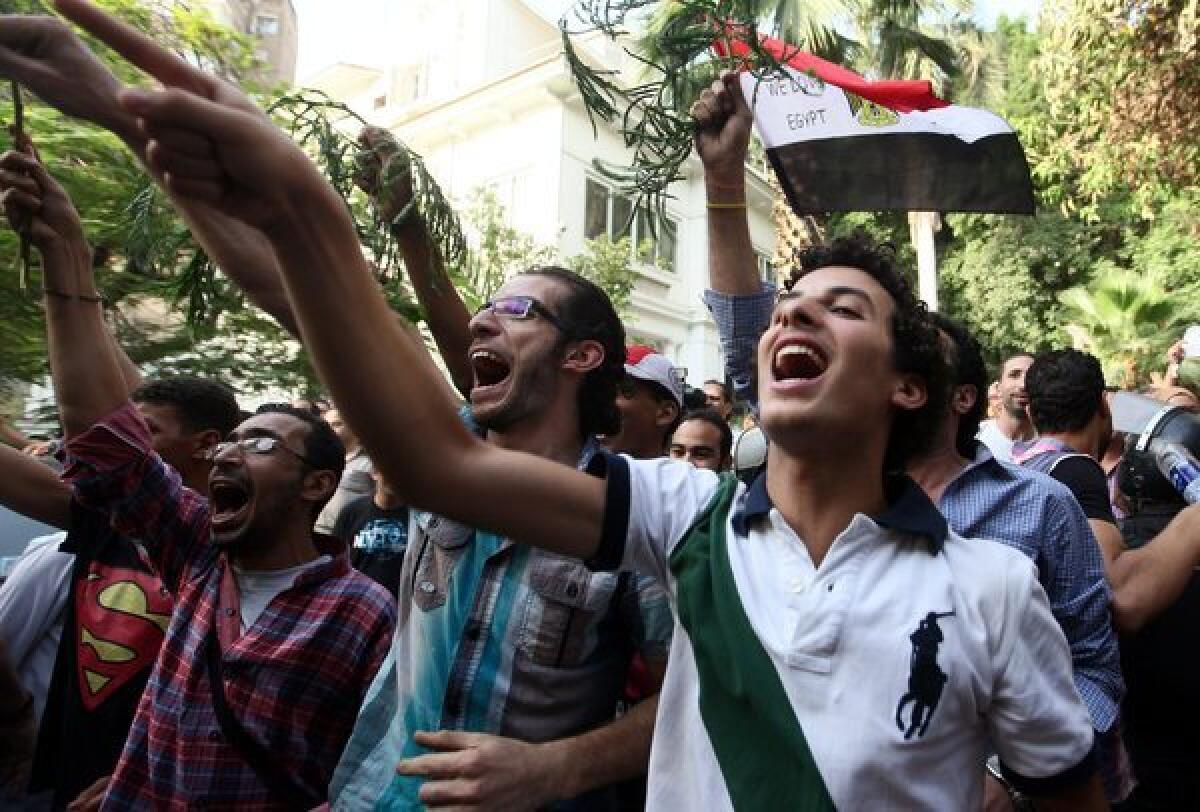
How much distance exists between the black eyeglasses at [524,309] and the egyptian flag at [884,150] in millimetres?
1263

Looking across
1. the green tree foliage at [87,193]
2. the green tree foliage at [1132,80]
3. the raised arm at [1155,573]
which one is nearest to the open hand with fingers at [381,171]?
the raised arm at [1155,573]

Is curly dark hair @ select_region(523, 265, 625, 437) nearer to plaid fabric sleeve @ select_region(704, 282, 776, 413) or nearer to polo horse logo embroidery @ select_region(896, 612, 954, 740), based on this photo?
plaid fabric sleeve @ select_region(704, 282, 776, 413)

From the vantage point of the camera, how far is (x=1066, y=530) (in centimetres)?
225

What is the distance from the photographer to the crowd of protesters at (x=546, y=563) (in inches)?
53.4

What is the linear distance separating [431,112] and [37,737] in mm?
14500

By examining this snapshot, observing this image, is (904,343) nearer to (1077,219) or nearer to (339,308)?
(339,308)

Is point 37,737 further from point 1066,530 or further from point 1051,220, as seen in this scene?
point 1051,220

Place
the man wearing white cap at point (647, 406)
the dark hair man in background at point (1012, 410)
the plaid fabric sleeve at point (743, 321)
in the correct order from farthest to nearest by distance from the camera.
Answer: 1. the dark hair man in background at point (1012, 410)
2. the man wearing white cap at point (647, 406)
3. the plaid fabric sleeve at point (743, 321)

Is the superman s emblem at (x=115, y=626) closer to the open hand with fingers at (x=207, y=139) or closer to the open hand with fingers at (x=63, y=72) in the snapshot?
the open hand with fingers at (x=63, y=72)

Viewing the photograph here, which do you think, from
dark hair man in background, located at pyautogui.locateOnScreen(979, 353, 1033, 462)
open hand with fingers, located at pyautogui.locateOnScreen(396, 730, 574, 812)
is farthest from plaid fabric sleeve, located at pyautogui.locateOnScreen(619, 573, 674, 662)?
dark hair man in background, located at pyautogui.locateOnScreen(979, 353, 1033, 462)

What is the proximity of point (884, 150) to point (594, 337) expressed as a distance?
1961 mm

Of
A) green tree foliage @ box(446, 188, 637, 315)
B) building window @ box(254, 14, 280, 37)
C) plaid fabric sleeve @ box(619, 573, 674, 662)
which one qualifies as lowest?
plaid fabric sleeve @ box(619, 573, 674, 662)

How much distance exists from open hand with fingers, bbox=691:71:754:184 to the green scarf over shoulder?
0.95 m

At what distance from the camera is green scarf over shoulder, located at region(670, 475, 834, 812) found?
4.55 ft
